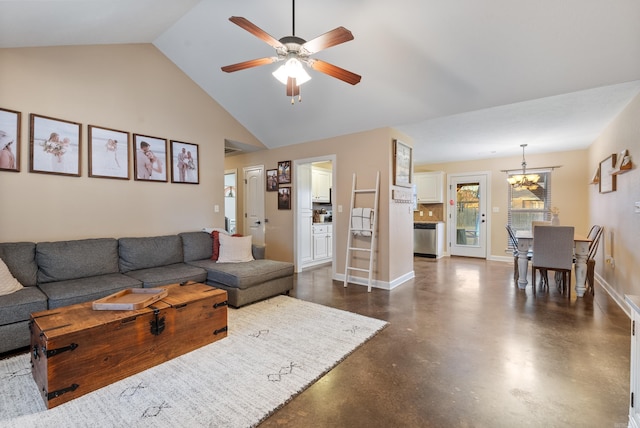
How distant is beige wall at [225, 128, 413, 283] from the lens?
420cm

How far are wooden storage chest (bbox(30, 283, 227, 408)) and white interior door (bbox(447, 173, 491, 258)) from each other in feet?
21.1

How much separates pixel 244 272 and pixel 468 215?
5.99 metres

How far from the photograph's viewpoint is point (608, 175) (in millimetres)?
3938

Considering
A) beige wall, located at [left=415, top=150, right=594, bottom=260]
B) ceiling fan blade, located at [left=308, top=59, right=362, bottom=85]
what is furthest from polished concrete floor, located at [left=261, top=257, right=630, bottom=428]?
beige wall, located at [left=415, top=150, right=594, bottom=260]

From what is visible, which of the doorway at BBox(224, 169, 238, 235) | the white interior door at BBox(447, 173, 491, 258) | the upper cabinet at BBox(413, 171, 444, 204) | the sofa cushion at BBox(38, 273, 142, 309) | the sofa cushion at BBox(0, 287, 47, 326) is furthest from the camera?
the doorway at BBox(224, 169, 238, 235)

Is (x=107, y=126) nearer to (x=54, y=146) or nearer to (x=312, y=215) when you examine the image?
(x=54, y=146)

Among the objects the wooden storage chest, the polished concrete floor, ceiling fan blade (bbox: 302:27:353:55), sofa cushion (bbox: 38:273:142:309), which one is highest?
ceiling fan blade (bbox: 302:27:353:55)

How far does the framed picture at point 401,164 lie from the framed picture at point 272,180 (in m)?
2.32

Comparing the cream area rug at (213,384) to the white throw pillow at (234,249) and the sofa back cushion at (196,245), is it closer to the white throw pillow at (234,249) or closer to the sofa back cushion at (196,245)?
the white throw pillow at (234,249)

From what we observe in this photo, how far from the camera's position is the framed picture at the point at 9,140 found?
9.07 feet

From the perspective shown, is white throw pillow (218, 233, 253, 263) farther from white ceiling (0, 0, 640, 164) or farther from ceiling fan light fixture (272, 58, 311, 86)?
ceiling fan light fixture (272, 58, 311, 86)

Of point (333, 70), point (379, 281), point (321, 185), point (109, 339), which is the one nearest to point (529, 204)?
point (379, 281)

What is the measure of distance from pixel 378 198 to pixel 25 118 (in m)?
4.20

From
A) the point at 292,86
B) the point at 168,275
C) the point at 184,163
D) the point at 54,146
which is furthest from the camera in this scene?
the point at 184,163
